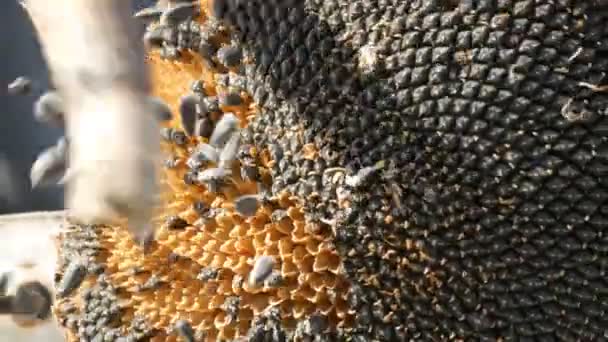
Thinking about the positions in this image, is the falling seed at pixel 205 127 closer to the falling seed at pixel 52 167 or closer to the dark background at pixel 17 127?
the falling seed at pixel 52 167

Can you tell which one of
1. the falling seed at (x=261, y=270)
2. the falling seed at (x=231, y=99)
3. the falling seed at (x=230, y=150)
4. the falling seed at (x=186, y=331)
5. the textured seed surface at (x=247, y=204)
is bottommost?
the falling seed at (x=186, y=331)

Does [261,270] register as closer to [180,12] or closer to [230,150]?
[230,150]

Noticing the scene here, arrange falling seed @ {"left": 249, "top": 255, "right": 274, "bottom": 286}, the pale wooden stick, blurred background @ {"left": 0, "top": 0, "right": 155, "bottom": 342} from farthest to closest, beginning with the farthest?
blurred background @ {"left": 0, "top": 0, "right": 155, "bottom": 342}, falling seed @ {"left": 249, "top": 255, "right": 274, "bottom": 286}, the pale wooden stick

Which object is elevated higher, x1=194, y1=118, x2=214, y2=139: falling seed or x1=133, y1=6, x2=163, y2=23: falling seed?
x1=133, y1=6, x2=163, y2=23: falling seed

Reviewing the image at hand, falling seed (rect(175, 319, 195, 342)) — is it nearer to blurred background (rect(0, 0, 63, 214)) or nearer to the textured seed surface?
the textured seed surface

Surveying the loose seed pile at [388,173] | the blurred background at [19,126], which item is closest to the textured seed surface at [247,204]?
the loose seed pile at [388,173]

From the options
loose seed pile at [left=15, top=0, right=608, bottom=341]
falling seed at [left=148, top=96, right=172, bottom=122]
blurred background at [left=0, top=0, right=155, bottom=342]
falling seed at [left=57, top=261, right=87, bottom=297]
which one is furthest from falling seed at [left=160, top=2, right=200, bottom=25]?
blurred background at [left=0, top=0, right=155, bottom=342]

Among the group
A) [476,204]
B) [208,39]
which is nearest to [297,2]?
[208,39]
